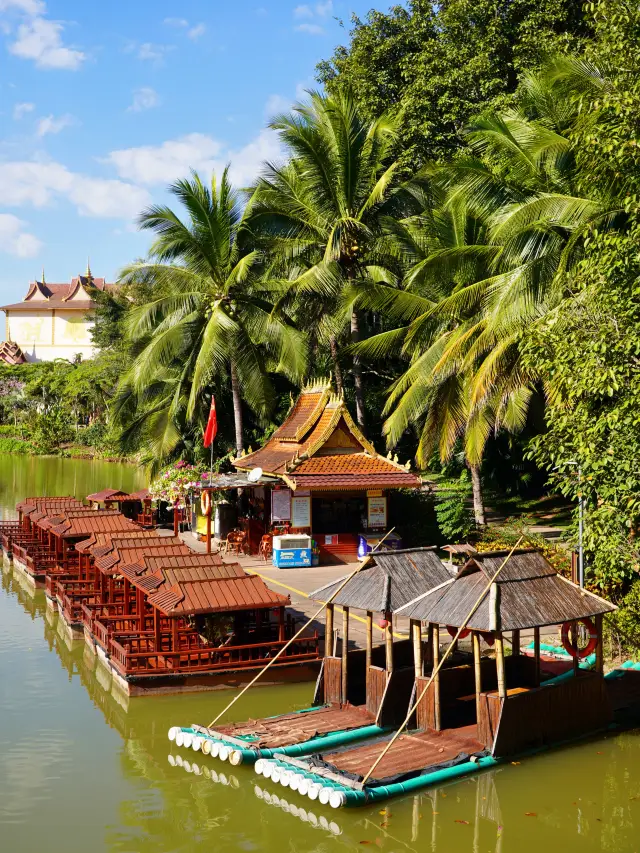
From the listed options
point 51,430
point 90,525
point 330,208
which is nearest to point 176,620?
point 90,525

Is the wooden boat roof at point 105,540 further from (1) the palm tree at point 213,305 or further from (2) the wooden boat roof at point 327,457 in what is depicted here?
(1) the palm tree at point 213,305

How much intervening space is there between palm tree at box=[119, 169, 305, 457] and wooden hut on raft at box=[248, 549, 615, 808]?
1833cm

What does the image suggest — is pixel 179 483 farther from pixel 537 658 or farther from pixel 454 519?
pixel 537 658

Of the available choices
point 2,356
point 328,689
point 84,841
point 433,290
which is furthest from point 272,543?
point 2,356

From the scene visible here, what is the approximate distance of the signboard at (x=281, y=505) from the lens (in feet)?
88.9

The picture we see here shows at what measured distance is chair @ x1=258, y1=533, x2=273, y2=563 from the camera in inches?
1095

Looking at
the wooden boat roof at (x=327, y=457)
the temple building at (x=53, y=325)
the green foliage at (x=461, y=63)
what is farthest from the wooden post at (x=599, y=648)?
the temple building at (x=53, y=325)

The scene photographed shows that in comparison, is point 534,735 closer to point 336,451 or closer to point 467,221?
point 336,451

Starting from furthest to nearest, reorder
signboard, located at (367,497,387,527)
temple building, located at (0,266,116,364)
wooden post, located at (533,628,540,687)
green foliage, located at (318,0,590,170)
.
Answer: temple building, located at (0,266,116,364), green foliage, located at (318,0,590,170), signboard, located at (367,497,387,527), wooden post, located at (533,628,540,687)

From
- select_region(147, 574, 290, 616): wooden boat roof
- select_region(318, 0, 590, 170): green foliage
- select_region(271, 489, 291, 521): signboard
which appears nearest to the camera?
select_region(147, 574, 290, 616): wooden boat roof

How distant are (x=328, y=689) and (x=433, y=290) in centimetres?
1892

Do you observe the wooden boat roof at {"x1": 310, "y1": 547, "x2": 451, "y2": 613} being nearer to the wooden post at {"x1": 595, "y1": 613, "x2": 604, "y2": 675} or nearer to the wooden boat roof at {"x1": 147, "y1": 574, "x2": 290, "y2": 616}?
the wooden boat roof at {"x1": 147, "y1": 574, "x2": 290, "y2": 616}

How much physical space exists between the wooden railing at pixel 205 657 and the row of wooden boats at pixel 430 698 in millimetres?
2147

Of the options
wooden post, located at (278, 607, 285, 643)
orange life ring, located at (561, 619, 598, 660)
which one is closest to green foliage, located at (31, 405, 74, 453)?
wooden post, located at (278, 607, 285, 643)
